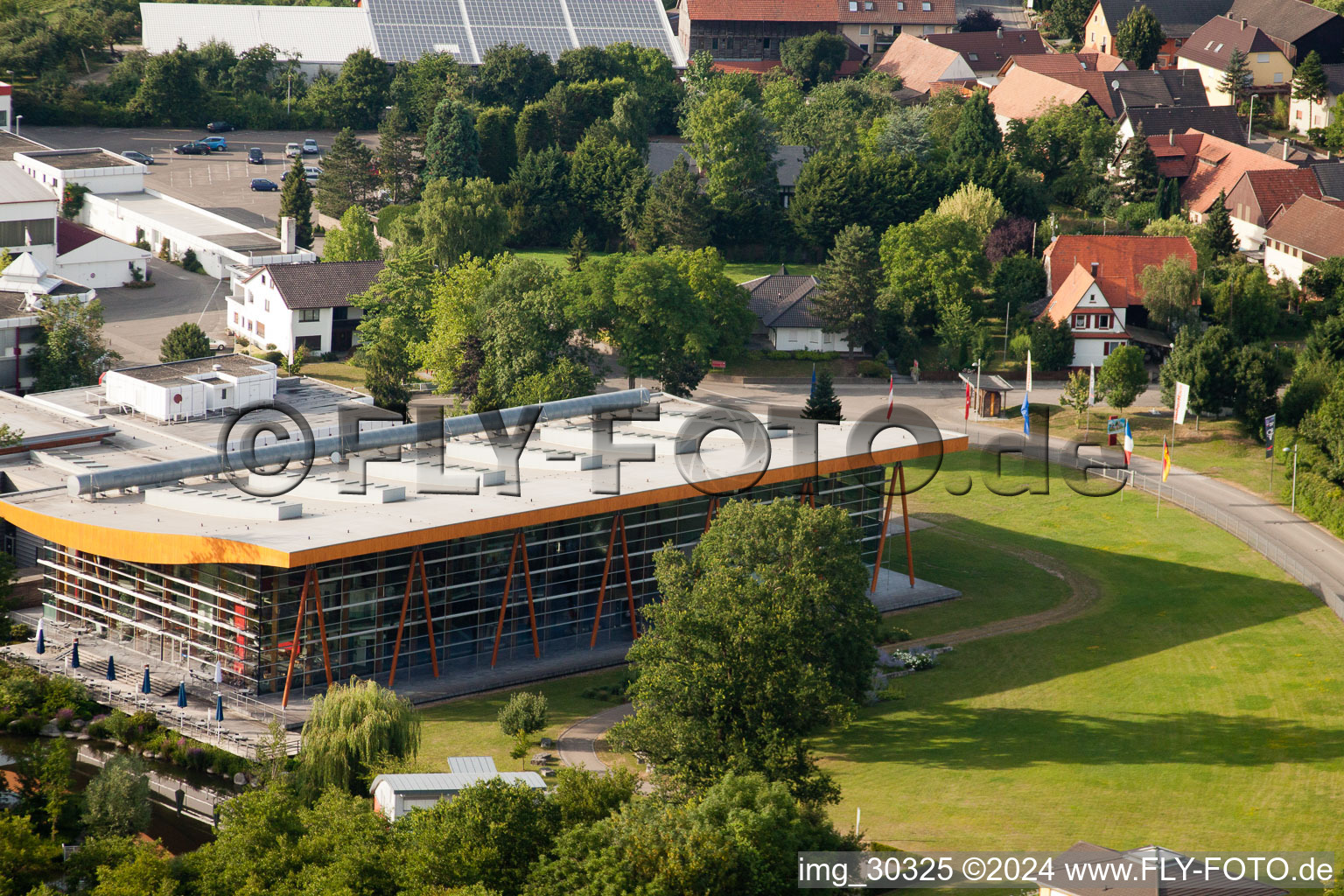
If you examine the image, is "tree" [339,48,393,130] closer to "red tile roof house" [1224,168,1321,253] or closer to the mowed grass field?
"red tile roof house" [1224,168,1321,253]

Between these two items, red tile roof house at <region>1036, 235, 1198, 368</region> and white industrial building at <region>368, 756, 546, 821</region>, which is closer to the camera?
white industrial building at <region>368, 756, 546, 821</region>

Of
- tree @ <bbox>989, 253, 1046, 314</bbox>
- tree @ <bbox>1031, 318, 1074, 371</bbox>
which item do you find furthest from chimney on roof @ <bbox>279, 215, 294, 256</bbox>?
tree @ <bbox>1031, 318, 1074, 371</bbox>

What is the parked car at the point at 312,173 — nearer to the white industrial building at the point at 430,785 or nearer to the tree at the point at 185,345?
the tree at the point at 185,345

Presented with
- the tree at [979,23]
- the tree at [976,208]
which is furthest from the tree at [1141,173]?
the tree at [979,23]

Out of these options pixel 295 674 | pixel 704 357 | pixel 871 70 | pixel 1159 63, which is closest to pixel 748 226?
pixel 704 357

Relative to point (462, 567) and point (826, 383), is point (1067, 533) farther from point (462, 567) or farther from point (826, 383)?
point (462, 567)

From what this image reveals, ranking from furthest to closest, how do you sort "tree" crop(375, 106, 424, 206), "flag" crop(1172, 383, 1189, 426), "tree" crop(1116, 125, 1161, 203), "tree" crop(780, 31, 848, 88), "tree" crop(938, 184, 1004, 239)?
"tree" crop(780, 31, 848, 88) → "tree" crop(375, 106, 424, 206) → "tree" crop(1116, 125, 1161, 203) → "tree" crop(938, 184, 1004, 239) → "flag" crop(1172, 383, 1189, 426)

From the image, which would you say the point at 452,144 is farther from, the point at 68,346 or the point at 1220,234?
the point at 1220,234
